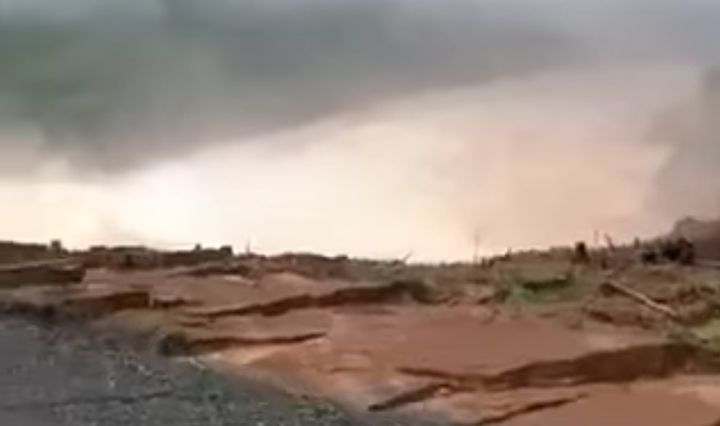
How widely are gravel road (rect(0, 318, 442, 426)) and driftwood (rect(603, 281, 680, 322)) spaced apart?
2.13 metres

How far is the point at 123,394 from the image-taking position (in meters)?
6.18

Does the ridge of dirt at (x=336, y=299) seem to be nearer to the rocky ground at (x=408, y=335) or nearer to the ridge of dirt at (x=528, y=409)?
the rocky ground at (x=408, y=335)

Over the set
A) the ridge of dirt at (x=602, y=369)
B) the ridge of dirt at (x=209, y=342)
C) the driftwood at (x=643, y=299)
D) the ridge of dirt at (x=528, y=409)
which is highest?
the driftwood at (x=643, y=299)

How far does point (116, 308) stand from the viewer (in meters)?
7.71

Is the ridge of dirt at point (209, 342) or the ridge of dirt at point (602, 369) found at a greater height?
the ridge of dirt at point (209, 342)

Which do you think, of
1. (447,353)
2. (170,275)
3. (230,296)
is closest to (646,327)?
(447,353)

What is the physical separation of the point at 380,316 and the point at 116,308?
118cm

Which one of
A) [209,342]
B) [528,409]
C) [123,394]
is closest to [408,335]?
[209,342]

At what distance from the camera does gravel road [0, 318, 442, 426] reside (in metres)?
5.84

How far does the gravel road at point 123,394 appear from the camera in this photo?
5.84m

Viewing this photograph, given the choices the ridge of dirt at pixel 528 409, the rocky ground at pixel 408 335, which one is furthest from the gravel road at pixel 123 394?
the ridge of dirt at pixel 528 409

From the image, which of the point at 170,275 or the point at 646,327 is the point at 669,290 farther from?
the point at 170,275

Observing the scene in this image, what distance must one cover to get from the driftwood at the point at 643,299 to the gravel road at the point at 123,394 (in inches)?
83.7

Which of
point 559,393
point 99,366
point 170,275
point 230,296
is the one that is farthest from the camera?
point 170,275
